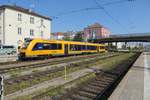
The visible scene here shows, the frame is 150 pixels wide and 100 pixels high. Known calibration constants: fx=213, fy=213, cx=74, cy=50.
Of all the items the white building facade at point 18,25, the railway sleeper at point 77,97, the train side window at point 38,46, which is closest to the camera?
the railway sleeper at point 77,97

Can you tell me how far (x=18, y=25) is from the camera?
4888cm

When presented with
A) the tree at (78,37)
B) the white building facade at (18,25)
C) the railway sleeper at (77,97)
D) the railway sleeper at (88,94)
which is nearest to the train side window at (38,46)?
the white building facade at (18,25)

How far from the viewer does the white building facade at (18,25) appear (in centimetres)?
4584

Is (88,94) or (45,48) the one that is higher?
(45,48)

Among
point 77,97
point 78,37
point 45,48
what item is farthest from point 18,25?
point 78,37

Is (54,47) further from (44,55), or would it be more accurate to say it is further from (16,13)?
(16,13)

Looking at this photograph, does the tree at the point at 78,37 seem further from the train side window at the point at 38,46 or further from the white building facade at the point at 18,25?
the train side window at the point at 38,46

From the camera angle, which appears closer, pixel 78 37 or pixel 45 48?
pixel 45 48

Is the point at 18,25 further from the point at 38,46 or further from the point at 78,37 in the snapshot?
the point at 78,37

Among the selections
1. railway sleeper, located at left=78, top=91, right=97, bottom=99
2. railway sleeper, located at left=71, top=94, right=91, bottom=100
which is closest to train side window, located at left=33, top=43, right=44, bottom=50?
railway sleeper, located at left=78, top=91, right=97, bottom=99

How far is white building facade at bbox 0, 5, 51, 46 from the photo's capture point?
45.8 m

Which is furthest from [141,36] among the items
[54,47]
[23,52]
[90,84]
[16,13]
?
[90,84]

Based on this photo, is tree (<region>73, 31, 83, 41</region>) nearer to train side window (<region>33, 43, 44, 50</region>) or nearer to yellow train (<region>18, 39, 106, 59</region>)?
yellow train (<region>18, 39, 106, 59</region>)

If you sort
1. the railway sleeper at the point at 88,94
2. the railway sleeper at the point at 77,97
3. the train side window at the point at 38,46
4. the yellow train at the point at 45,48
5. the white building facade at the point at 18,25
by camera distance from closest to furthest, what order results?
the railway sleeper at the point at 77,97, the railway sleeper at the point at 88,94, the yellow train at the point at 45,48, the train side window at the point at 38,46, the white building facade at the point at 18,25
